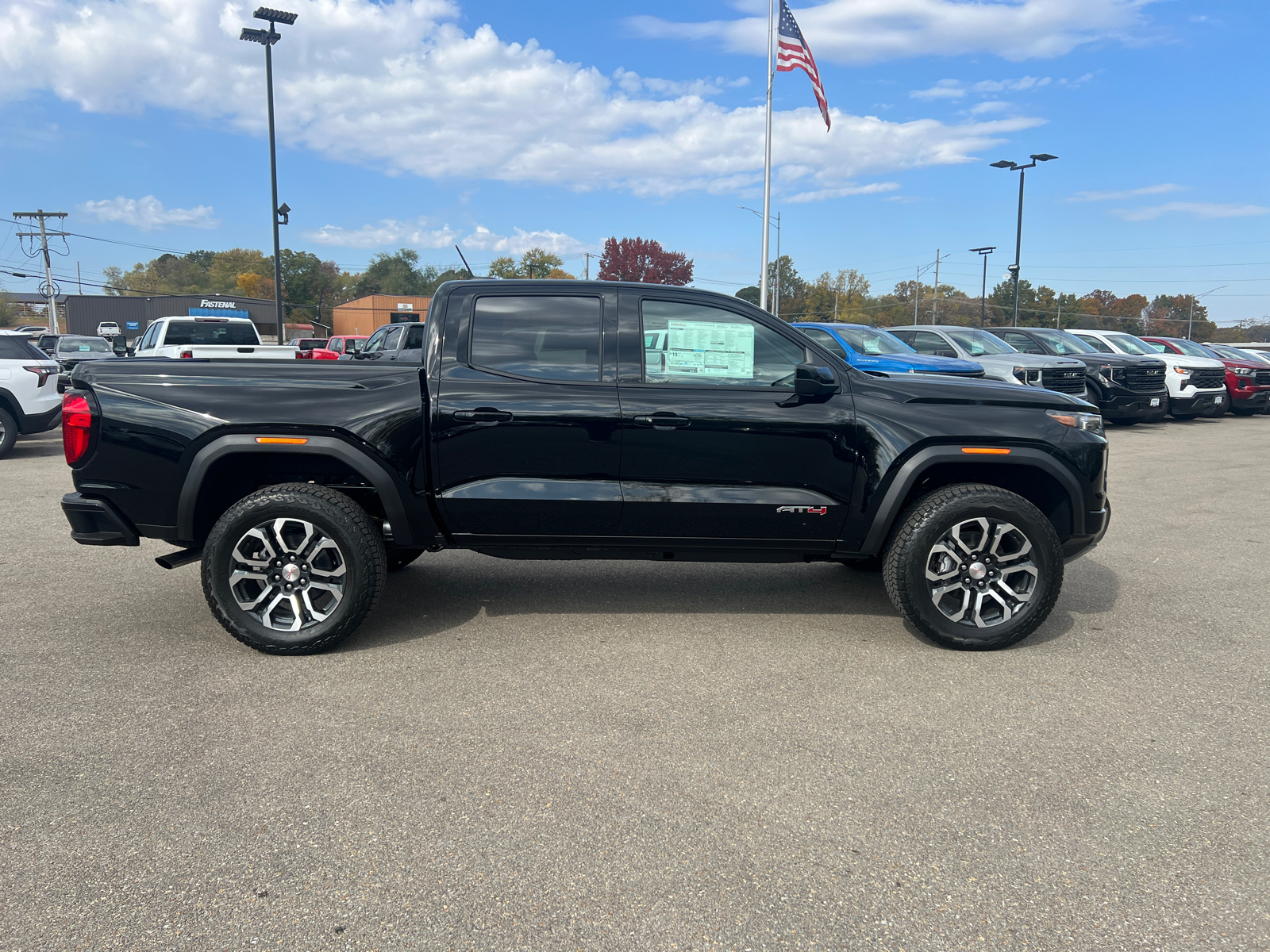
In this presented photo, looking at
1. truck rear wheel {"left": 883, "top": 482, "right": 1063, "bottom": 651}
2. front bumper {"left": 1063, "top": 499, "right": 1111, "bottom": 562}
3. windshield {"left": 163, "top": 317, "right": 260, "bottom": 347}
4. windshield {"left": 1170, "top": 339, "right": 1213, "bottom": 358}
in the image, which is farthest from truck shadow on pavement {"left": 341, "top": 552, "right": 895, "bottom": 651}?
windshield {"left": 1170, "top": 339, "right": 1213, "bottom": 358}

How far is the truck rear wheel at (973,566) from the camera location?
14.7ft

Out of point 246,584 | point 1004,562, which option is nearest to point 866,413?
point 1004,562

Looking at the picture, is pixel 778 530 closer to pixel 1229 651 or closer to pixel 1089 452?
pixel 1089 452

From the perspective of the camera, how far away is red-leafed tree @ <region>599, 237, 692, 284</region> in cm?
8819

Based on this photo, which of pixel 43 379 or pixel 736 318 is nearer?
pixel 736 318

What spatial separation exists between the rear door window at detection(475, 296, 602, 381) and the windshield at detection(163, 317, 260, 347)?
506 inches

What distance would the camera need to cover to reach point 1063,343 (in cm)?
1830

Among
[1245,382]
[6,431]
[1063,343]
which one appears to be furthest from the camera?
[1245,382]

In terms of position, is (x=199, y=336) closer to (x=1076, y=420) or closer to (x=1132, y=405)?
(x=1076, y=420)

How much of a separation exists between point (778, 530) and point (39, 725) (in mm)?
3388

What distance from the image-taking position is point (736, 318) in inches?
186

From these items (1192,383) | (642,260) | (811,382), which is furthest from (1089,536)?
(642,260)

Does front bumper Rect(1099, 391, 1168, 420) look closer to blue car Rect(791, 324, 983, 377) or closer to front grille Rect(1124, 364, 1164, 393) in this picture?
front grille Rect(1124, 364, 1164, 393)

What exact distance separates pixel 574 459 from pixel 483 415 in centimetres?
51
